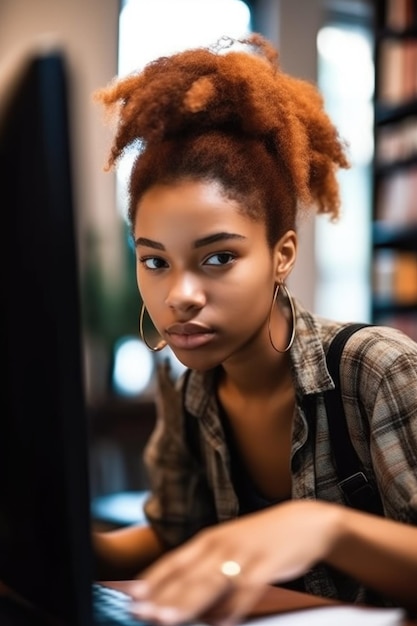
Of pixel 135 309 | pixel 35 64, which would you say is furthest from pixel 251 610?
pixel 135 309

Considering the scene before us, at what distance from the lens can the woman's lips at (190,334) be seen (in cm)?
84

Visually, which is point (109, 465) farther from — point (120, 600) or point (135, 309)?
point (120, 600)

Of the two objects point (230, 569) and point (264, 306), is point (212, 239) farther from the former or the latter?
point (230, 569)

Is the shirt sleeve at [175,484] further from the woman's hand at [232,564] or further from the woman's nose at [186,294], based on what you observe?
the woman's hand at [232,564]

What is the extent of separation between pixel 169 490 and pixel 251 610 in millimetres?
549

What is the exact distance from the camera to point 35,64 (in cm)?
44

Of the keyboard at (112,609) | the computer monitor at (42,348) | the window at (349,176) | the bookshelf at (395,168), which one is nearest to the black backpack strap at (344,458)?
the keyboard at (112,609)

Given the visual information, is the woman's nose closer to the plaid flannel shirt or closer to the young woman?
the young woman

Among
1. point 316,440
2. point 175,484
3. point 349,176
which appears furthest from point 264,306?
point 349,176

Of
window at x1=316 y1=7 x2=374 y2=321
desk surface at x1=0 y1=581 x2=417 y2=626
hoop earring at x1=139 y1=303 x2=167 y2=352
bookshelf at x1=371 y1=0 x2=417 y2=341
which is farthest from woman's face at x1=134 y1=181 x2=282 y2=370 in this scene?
window at x1=316 y1=7 x2=374 y2=321

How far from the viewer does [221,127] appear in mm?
872

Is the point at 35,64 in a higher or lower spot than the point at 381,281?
higher

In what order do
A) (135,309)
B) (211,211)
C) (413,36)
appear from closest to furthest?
(211,211) < (135,309) < (413,36)

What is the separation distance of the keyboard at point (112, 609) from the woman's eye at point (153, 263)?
34 centimetres
